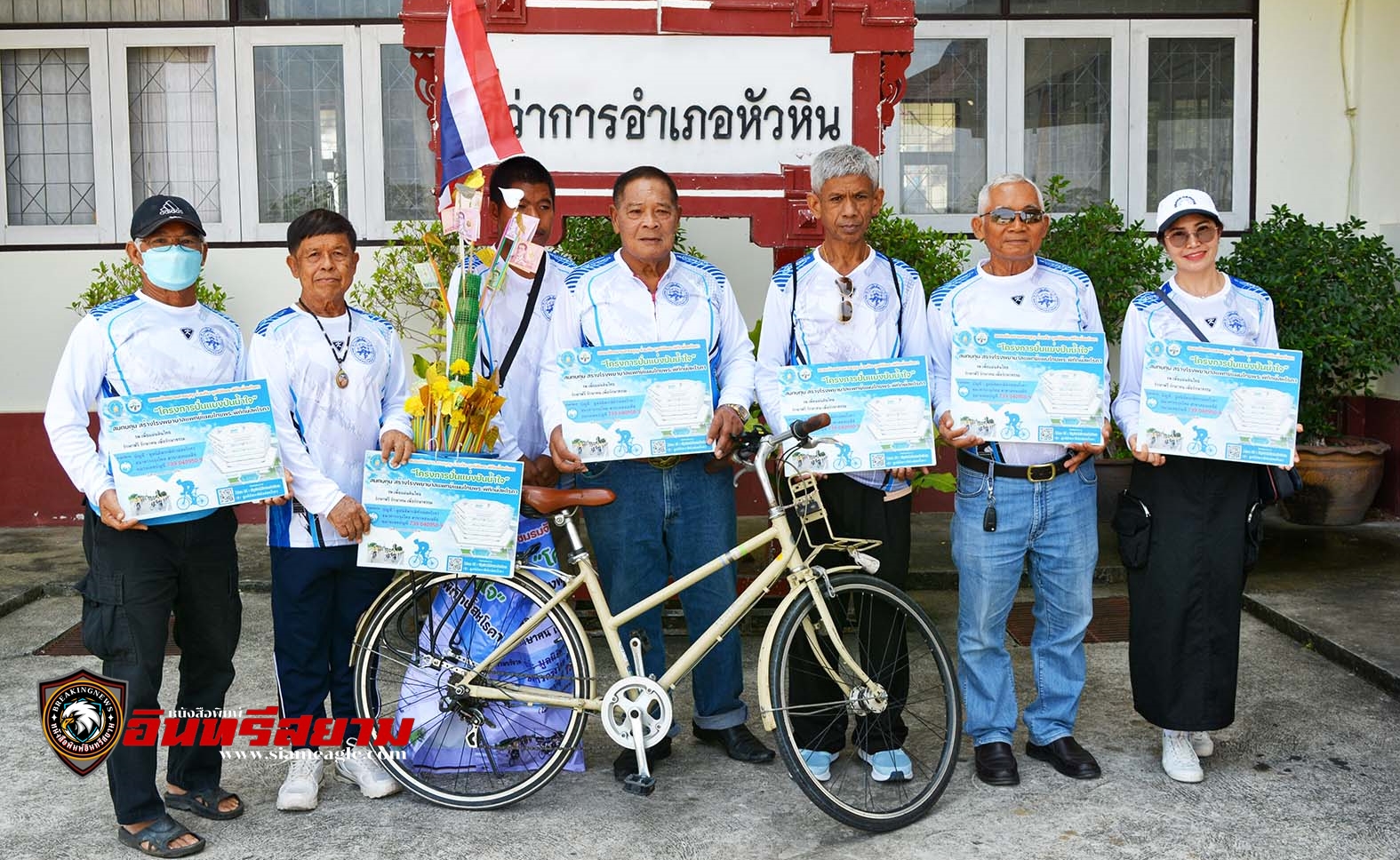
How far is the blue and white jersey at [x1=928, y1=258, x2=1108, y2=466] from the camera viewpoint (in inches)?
155

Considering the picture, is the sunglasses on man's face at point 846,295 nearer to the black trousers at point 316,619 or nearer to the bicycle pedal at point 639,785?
the bicycle pedal at point 639,785

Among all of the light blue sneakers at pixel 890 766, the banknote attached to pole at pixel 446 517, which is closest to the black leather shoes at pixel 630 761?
the light blue sneakers at pixel 890 766

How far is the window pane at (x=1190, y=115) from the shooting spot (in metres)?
8.33

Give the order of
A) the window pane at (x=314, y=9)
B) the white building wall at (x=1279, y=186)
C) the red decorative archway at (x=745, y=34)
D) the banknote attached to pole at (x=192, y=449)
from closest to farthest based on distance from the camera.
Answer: the banknote attached to pole at (x=192, y=449) → the red decorative archway at (x=745, y=34) → the white building wall at (x=1279, y=186) → the window pane at (x=314, y=9)

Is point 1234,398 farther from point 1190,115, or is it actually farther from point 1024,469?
point 1190,115

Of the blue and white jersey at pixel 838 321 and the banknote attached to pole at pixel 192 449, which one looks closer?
the banknote attached to pole at pixel 192 449

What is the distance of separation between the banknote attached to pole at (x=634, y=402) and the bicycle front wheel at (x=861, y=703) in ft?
2.13

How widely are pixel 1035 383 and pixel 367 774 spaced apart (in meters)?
2.43

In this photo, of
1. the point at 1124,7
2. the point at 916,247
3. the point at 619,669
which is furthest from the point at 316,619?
the point at 1124,7

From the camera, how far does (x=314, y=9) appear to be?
27.1 feet

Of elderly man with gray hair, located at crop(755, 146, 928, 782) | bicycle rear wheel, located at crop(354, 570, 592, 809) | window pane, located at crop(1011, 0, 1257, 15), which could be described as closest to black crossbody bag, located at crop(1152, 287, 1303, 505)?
elderly man with gray hair, located at crop(755, 146, 928, 782)

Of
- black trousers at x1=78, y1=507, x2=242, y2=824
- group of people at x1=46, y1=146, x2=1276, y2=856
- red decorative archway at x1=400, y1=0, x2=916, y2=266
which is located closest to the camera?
black trousers at x1=78, y1=507, x2=242, y2=824

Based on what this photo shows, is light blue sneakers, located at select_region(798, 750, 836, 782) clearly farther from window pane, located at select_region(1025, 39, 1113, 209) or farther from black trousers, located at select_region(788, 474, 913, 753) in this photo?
window pane, located at select_region(1025, 39, 1113, 209)

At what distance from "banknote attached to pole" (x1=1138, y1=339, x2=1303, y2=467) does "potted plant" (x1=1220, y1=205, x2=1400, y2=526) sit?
152 inches
